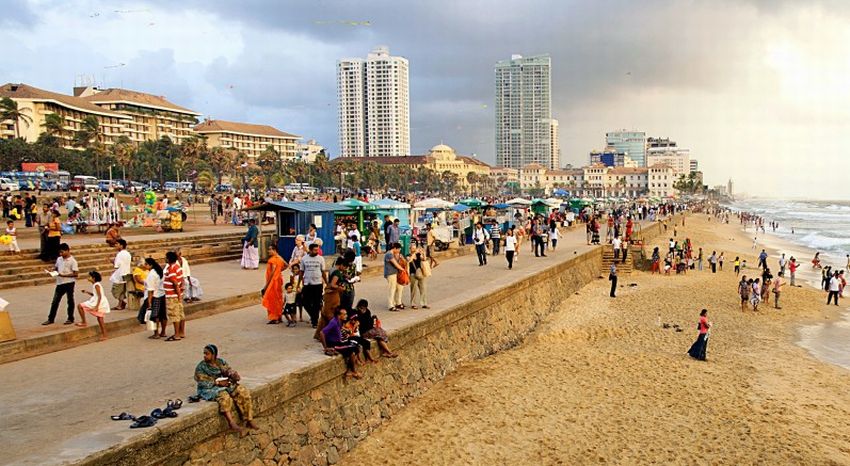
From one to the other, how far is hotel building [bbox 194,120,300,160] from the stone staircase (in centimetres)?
9190

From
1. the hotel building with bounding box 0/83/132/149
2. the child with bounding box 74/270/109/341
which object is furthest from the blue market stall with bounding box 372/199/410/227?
the hotel building with bounding box 0/83/132/149

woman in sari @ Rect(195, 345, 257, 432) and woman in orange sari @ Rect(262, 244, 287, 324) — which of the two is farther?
woman in orange sari @ Rect(262, 244, 287, 324)

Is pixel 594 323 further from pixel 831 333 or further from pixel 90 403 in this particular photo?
pixel 90 403

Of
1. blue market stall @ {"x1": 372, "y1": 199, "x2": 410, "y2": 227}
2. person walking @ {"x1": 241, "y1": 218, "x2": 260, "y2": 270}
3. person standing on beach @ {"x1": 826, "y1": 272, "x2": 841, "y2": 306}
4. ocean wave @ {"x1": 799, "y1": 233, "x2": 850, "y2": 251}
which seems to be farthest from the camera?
ocean wave @ {"x1": 799, "y1": 233, "x2": 850, "y2": 251}

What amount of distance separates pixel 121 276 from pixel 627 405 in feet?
29.3

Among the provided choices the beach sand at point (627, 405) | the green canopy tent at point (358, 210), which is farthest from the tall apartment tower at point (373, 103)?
the beach sand at point (627, 405)

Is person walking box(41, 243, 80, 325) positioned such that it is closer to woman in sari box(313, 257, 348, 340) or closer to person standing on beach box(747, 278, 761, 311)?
woman in sari box(313, 257, 348, 340)

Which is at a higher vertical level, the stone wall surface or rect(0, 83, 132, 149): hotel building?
rect(0, 83, 132, 149): hotel building

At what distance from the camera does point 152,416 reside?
511 centimetres

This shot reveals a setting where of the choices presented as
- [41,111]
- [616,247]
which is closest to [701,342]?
[616,247]

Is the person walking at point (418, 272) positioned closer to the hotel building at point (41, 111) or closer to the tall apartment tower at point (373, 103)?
the hotel building at point (41, 111)

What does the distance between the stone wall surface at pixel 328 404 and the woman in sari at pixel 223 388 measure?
148 mm

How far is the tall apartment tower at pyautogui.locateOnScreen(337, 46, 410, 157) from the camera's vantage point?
193375 mm

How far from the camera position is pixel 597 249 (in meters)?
25.8
